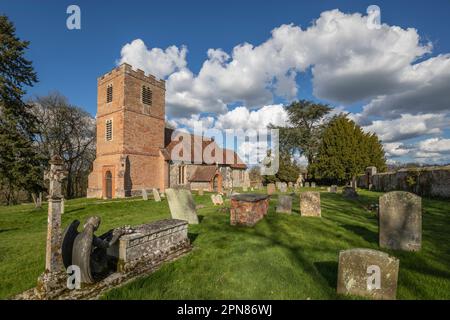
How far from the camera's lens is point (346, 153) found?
3072 cm

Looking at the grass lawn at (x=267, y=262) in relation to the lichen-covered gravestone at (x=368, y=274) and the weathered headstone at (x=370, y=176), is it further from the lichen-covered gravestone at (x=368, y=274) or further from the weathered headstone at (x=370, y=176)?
the weathered headstone at (x=370, y=176)

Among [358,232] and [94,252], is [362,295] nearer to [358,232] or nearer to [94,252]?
[358,232]

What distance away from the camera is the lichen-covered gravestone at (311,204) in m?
9.34

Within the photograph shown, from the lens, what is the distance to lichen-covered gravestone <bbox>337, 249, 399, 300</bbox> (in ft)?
11.3

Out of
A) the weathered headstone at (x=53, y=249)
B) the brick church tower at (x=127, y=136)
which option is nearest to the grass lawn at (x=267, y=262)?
the weathered headstone at (x=53, y=249)

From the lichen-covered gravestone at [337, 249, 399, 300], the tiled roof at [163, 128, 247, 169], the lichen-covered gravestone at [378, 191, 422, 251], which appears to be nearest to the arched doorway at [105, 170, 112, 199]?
the tiled roof at [163, 128, 247, 169]

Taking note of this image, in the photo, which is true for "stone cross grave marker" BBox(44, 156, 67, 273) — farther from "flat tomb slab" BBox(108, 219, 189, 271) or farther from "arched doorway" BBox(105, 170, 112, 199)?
"arched doorway" BBox(105, 170, 112, 199)

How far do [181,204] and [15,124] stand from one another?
16412mm

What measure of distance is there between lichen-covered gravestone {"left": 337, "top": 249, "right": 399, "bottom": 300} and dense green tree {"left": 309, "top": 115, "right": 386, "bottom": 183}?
2999cm

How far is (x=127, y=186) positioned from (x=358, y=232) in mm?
20596

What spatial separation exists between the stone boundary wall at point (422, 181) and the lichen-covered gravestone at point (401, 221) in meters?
11.8

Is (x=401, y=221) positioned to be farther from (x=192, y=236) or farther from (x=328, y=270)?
(x=192, y=236)

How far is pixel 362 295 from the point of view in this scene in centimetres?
358
